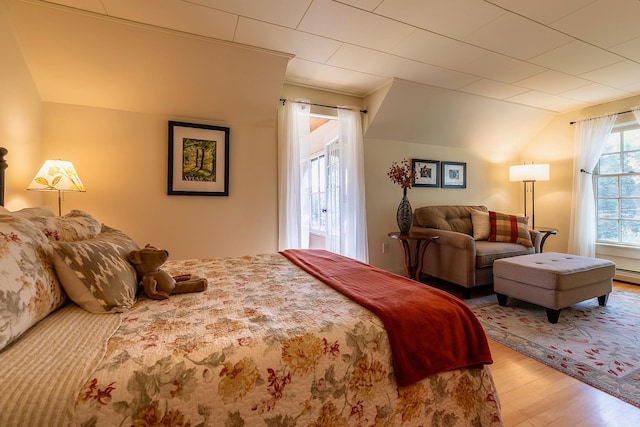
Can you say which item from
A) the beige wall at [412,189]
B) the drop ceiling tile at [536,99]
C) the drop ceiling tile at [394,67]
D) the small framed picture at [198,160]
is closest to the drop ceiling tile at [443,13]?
the drop ceiling tile at [394,67]

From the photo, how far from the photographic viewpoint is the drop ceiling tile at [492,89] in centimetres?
348

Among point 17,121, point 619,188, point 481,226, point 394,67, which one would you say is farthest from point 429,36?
point 619,188

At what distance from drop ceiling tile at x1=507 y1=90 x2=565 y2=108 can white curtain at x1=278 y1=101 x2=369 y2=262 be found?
2.19 meters

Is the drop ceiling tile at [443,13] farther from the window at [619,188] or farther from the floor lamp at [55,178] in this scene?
the window at [619,188]

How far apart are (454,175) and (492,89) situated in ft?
4.17

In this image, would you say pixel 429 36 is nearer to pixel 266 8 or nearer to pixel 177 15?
pixel 266 8

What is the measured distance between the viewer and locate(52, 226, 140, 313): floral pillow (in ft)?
3.37

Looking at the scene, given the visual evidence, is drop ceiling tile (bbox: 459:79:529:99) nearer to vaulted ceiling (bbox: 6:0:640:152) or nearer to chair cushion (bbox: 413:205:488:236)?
vaulted ceiling (bbox: 6:0:640:152)

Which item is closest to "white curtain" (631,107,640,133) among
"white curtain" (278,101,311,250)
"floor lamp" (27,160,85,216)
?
"white curtain" (278,101,311,250)

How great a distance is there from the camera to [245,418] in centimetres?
77

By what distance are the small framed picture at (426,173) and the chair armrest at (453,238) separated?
0.82 metres

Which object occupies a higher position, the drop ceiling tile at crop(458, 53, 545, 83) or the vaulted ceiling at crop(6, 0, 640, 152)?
the drop ceiling tile at crop(458, 53, 545, 83)

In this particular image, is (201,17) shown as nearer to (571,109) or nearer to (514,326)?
(514,326)

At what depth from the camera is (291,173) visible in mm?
3295
